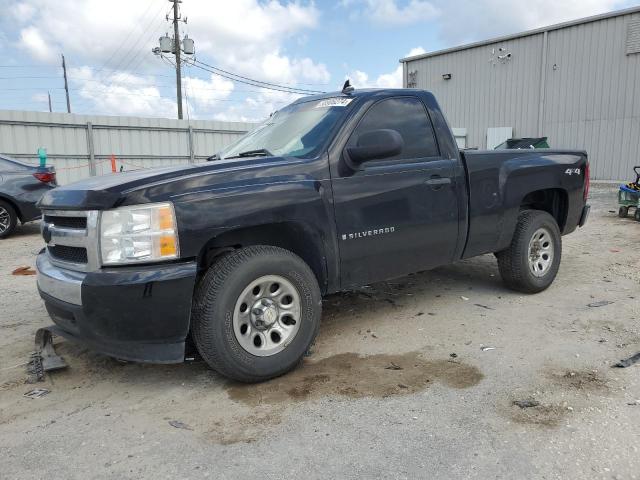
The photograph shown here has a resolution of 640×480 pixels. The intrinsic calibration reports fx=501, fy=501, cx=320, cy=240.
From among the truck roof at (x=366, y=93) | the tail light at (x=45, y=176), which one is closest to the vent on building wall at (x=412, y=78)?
the tail light at (x=45, y=176)

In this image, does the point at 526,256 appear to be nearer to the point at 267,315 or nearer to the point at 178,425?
the point at 267,315

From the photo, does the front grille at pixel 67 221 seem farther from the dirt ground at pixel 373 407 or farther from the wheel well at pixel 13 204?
the wheel well at pixel 13 204

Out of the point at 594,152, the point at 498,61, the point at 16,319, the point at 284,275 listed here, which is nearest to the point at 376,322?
the point at 284,275

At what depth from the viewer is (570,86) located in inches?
753

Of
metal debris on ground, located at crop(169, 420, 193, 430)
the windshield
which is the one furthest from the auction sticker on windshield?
metal debris on ground, located at crop(169, 420, 193, 430)

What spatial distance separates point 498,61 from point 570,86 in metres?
3.38

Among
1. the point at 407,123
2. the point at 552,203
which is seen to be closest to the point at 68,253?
the point at 407,123

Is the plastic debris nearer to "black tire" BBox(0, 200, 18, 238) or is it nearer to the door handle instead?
the door handle

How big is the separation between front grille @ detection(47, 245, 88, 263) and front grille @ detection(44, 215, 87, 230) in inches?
5.3

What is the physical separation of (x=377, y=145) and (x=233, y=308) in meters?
1.48

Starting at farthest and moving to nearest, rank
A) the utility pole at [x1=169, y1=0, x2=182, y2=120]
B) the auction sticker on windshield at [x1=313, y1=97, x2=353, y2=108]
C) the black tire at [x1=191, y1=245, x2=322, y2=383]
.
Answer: the utility pole at [x1=169, y1=0, x2=182, y2=120] → the auction sticker on windshield at [x1=313, y1=97, x2=353, y2=108] → the black tire at [x1=191, y1=245, x2=322, y2=383]

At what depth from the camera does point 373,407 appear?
289 cm

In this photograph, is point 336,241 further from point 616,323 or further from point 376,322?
point 616,323

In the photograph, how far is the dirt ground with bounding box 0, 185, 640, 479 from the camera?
2.38 metres
